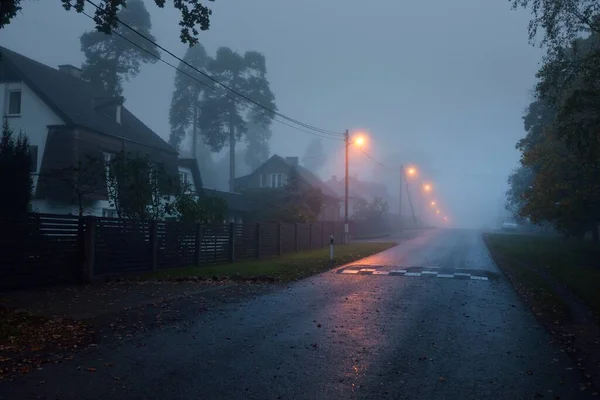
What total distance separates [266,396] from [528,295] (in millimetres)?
9928

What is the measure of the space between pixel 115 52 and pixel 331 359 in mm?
47901

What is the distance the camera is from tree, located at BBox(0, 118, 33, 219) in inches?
626

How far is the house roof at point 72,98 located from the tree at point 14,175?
10.8 m

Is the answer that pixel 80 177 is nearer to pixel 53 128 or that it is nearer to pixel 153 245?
pixel 153 245

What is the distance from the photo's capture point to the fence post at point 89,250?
1391 cm

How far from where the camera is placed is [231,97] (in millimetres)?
56531

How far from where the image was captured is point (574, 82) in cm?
1752

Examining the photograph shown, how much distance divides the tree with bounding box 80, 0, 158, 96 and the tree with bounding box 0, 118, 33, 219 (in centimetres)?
3184

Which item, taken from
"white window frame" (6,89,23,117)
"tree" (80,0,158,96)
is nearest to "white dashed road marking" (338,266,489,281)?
"white window frame" (6,89,23,117)

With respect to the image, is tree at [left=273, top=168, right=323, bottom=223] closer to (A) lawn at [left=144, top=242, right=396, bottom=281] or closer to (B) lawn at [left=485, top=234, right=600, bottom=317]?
(A) lawn at [left=144, top=242, right=396, bottom=281]

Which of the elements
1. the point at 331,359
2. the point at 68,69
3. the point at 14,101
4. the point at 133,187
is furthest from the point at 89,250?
the point at 68,69

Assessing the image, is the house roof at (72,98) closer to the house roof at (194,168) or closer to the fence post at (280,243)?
the house roof at (194,168)

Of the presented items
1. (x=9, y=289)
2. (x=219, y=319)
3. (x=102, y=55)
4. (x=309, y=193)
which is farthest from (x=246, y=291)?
(x=102, y=55)

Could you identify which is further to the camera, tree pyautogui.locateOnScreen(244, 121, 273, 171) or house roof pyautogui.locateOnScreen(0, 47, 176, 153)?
tree pyautogui.locateOnScreen(244, 121, 273, 171)
